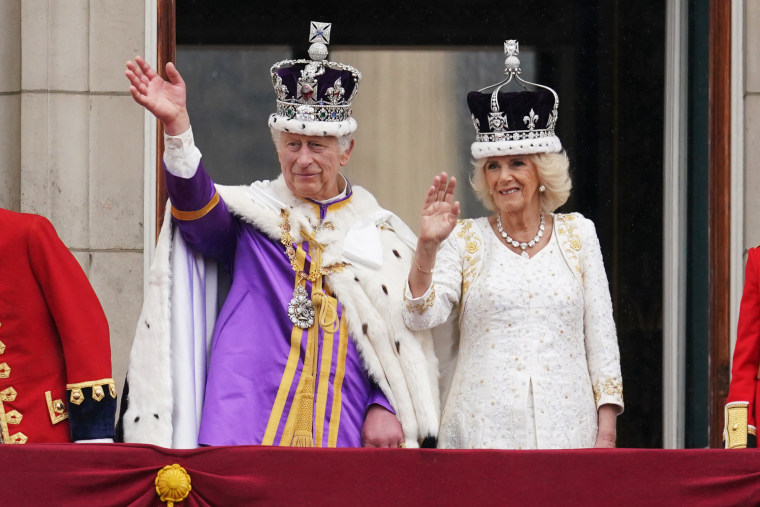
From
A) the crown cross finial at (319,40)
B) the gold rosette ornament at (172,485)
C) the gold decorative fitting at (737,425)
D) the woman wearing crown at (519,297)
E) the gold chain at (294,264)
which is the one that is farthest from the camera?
the crown cross finial at (319,40)

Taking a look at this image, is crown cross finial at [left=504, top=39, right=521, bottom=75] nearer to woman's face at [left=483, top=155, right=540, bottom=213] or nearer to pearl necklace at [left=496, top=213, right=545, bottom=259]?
woman's face at [left=483, top=155, right=540, bottom=213]

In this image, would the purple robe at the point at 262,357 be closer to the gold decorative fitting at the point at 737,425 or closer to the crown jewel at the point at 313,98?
the crown jewel at the point at 313,98

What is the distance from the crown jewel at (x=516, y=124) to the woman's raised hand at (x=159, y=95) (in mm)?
937

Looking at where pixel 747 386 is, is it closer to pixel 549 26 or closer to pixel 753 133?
pixel 753 133

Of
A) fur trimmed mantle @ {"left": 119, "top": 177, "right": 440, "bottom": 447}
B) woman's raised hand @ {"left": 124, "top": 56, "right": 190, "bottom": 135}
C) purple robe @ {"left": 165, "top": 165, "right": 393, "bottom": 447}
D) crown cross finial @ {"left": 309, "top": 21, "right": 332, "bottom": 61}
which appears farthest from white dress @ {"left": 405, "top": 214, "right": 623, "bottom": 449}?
woman's raised hand @ {"left": 124, "top": 56, "right": 190, "bottom": 135}

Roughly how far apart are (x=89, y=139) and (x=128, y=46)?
386 millimetres

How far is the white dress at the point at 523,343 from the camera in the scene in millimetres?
4605

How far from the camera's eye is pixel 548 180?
15.9 ft

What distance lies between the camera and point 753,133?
6.01 m

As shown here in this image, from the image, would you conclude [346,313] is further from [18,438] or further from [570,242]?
[18,438]

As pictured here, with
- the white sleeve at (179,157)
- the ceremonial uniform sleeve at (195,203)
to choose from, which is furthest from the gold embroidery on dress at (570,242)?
the white sleeve at (179,157)

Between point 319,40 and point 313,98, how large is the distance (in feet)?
0.87

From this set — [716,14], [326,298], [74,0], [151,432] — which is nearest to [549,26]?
[716,14]

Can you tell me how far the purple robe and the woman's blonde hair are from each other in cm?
60
